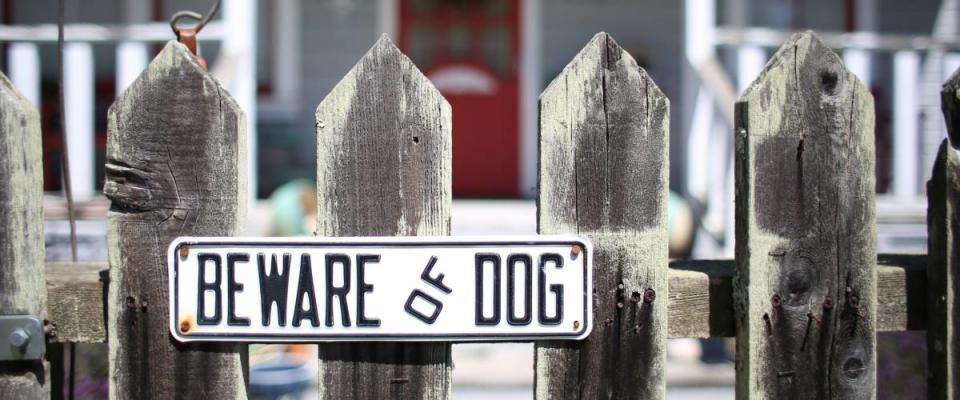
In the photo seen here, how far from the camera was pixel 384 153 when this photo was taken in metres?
1.63

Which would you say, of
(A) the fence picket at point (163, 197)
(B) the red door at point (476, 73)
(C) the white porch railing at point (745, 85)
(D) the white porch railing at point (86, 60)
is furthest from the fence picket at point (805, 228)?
(B) the red door at point (476, 73)

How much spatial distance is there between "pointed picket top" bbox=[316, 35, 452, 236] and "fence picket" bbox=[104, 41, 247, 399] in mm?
171

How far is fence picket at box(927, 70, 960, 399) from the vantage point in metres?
1.70

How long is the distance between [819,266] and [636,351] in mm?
391

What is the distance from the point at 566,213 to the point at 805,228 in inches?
18.3

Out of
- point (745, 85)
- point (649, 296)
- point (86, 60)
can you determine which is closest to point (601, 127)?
point (649, 296)

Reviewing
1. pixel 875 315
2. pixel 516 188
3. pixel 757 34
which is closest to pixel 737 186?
pixel 875 315

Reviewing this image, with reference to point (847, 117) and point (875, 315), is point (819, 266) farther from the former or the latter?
point (847, 117)

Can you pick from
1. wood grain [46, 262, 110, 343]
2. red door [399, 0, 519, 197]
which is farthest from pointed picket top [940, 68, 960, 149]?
red door [399, 0, 519, 197]

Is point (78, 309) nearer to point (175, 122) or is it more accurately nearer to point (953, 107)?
point (175, 122)

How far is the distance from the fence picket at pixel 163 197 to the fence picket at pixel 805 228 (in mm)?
969

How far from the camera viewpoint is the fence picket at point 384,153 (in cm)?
162

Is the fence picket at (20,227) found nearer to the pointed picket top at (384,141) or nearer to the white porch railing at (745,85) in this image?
the pointed picket top at (384,141)

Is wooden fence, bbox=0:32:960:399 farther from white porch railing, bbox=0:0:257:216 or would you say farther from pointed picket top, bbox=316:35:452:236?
white porch railing, bbox=0:0:257:216
